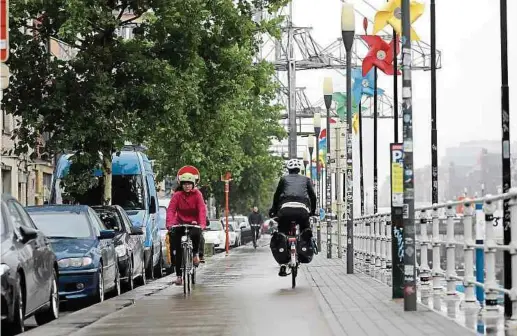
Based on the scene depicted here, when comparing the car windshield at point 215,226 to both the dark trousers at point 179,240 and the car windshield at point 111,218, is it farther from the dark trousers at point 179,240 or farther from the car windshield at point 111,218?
the dark trousers at point 179,240

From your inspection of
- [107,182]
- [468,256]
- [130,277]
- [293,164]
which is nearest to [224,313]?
[468,256]

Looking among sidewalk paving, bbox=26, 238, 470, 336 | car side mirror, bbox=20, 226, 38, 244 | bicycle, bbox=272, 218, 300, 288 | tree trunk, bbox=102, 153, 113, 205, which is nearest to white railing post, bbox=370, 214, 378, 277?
sidewalk paving, bbox=26, 238, 470, 336

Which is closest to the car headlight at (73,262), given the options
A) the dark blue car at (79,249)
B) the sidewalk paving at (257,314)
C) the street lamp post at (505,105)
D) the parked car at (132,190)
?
the dark blue car at (79,249)

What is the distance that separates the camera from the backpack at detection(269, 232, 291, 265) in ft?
69.3

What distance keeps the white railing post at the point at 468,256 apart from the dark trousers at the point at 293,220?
6.22 m

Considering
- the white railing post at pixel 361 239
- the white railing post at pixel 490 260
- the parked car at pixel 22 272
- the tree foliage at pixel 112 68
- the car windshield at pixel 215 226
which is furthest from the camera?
the car windshield at pixel 215 226

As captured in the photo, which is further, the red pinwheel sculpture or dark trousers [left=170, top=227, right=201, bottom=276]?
the red pinwheel sculpture

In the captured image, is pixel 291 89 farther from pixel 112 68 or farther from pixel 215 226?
pixel 112 68

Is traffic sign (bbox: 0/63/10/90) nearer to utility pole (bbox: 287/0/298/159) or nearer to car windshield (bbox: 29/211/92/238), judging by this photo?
car windshield (bbox: 29/211/92/238)

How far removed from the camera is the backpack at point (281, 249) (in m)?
21.1

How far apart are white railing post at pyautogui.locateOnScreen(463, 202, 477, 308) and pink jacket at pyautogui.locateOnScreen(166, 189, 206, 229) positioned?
271 inches

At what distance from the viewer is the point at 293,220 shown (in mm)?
21219

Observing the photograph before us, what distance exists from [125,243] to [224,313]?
27.2 feet

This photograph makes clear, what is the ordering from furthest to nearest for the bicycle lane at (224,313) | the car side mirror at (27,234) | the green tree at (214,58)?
the green tree at (214,58)
the car side mirror at (27,234)
the bicycle lane at (224,313)
